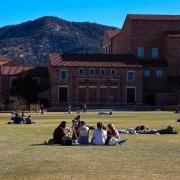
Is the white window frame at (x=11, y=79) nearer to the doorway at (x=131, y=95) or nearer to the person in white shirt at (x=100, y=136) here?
the doorway at (x=131, y=95)

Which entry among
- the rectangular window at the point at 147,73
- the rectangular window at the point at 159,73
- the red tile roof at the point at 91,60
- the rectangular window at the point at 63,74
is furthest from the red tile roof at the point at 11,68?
the rectangular window at the point at 159,73

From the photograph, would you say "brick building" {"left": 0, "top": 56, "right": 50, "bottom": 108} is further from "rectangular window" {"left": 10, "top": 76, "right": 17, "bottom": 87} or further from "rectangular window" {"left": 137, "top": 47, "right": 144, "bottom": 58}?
"rectangular window" {"left": 137, "top": 47, "right": 144, "bottom": 58}

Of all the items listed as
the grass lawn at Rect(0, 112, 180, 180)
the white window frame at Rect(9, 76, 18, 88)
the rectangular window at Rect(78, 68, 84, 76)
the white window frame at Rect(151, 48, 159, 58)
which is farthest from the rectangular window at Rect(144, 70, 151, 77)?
the grass lawn at Rect(0, 112, 180, 180)

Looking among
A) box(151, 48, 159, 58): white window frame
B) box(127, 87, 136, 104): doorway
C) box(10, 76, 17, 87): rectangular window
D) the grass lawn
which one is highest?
box(151, 48, 159, 58): white window frame

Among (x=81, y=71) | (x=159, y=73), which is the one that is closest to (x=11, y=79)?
(x=81, y=71)

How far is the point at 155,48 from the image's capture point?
122062 millimetres

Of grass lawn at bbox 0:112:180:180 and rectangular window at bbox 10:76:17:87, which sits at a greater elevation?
rectangular window at bbox 10:76:17:87

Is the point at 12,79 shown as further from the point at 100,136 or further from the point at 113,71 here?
the point at 100,136

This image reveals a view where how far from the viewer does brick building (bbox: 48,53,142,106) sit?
10756 centimetres

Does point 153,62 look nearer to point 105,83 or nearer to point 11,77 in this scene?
point 105,83

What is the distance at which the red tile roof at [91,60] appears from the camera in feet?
358

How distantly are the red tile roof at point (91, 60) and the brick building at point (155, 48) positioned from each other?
3999 mm

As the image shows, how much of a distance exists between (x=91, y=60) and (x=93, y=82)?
5258 mm

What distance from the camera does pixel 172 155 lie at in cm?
2228
